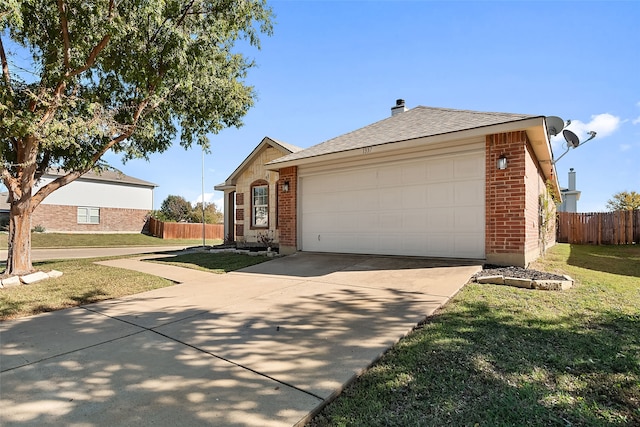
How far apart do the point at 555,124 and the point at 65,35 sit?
13828 mm

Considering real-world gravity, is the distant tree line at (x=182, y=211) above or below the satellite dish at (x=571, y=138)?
below

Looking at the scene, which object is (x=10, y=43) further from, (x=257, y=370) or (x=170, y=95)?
(x=257, y=370)

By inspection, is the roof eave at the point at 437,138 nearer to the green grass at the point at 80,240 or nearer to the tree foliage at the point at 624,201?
the green grass at the point at 80,240

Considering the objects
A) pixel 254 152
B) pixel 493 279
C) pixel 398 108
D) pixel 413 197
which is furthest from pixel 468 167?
pixel 254 152

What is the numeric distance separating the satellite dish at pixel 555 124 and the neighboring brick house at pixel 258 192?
893 cm

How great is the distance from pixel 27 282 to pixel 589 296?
10418 millimetres

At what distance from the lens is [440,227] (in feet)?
24.7

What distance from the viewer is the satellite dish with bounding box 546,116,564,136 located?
11102 millimetres

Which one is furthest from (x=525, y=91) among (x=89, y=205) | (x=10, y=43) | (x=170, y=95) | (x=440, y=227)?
(x=89, y=205)

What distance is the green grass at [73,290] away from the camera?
515 centimetres

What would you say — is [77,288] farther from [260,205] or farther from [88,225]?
[88,225]

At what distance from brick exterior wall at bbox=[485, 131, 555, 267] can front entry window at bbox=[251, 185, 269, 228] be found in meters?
8.28

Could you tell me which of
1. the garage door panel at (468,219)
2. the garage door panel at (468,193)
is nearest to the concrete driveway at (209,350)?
the garage door panel at (468,219)

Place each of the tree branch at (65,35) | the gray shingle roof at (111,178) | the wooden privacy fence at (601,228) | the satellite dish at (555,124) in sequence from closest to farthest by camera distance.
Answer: the tree branch at (65,35) < the satellite dish at (555,124) < the wooden privacy fence at (601,228) < the gray shingle roof at (111,178)
